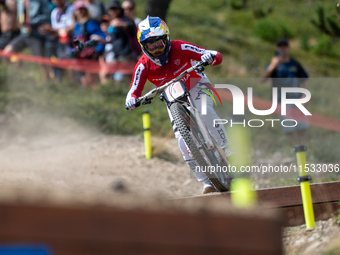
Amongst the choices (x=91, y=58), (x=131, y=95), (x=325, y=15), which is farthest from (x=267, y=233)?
(x=325, y=15)

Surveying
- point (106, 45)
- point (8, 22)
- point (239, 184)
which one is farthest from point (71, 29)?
point (239, 184)

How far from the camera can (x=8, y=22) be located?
12.4 m

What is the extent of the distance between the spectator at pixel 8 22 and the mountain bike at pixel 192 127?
8007 millimetres

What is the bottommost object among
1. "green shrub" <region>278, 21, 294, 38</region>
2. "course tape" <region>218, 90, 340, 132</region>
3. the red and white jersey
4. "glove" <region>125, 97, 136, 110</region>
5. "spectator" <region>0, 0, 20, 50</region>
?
"glove" <region>125, 97, 136, 110</region>

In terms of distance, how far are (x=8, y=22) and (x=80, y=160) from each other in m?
5.61

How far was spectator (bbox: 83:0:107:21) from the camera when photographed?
10.9 m

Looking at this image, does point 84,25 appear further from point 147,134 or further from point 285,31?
point 285,31

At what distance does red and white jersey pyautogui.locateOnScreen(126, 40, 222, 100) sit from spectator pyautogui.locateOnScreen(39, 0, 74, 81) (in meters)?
5.72

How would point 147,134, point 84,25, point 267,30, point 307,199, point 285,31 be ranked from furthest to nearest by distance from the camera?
point 267,30
point 285,31
point 84,25
point 147,134
point 307,199

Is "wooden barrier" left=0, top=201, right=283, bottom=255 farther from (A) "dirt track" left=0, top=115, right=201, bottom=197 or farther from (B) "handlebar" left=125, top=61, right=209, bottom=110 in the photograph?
(A) "dirt track" left=0, top=115, right=201, bottom=197

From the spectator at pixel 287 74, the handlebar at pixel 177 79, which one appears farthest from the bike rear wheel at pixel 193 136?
the spectator at pixel 287 74

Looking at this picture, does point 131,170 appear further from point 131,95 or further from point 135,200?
point 135,200

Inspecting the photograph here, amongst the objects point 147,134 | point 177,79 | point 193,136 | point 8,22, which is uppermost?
point 8,22

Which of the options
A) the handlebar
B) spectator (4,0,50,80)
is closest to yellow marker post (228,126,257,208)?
the handlebar
